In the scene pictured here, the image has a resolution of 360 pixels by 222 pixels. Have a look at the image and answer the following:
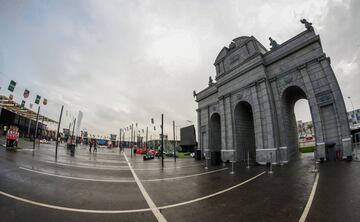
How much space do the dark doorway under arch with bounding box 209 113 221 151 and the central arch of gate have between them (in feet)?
0.74

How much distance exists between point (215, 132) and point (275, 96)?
42.1 feet

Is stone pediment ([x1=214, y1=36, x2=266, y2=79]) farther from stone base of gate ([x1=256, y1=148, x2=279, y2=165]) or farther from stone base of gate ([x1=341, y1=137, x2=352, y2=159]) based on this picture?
stone base of gate ([x1=341, y1=137, x2=352, y2=159])

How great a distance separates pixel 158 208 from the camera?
5.19 meters

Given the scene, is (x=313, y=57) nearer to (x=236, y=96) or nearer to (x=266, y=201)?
(x=236, y=96)

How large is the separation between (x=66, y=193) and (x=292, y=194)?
975 centimetres

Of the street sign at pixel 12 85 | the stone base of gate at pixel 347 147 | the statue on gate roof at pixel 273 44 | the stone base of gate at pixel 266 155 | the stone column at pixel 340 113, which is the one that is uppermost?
the statue on gate roof at pixel 273 44

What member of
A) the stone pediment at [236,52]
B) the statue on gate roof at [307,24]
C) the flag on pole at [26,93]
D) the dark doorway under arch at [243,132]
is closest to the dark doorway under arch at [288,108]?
the dark doorway under arch at [243,132]

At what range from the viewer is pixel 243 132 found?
23.2 metres

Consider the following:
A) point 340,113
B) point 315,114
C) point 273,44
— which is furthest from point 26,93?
point 340,113

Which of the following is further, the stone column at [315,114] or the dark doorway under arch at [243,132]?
the dark doorway under arch at [243,132]

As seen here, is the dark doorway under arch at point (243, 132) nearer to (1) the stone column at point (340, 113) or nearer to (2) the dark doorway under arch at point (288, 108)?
(2) the dark doorway under arch at point (288, 108)

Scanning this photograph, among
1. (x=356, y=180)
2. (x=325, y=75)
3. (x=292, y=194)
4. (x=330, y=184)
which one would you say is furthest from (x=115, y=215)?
(x=325, y=75)

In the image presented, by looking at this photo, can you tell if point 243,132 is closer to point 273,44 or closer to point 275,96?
point 275,96

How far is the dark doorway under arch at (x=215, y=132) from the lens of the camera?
92.5 ft
